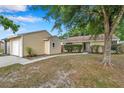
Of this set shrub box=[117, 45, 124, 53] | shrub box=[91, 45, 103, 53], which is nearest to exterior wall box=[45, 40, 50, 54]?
shrub box=[91, 45, 103, 53]

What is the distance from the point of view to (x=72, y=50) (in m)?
23.8

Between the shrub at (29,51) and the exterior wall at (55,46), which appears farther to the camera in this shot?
the exterior wall at (55,46)

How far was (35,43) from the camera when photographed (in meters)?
18.8

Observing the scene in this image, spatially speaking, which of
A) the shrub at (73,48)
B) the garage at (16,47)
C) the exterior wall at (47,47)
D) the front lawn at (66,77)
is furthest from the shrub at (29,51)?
the front lawn at (66,77)

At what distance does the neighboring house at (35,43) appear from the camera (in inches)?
700

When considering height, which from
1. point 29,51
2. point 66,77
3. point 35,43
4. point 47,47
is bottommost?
point 66,77

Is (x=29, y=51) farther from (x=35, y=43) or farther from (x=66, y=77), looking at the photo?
(x=66, y=77)

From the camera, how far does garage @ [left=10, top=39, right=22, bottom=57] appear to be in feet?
59.3

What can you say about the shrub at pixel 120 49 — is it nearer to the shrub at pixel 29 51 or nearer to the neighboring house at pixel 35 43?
the neighboring house at pixel 35 43

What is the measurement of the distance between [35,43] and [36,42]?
7.9 inches

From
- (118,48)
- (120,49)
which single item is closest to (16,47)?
(118,48)
